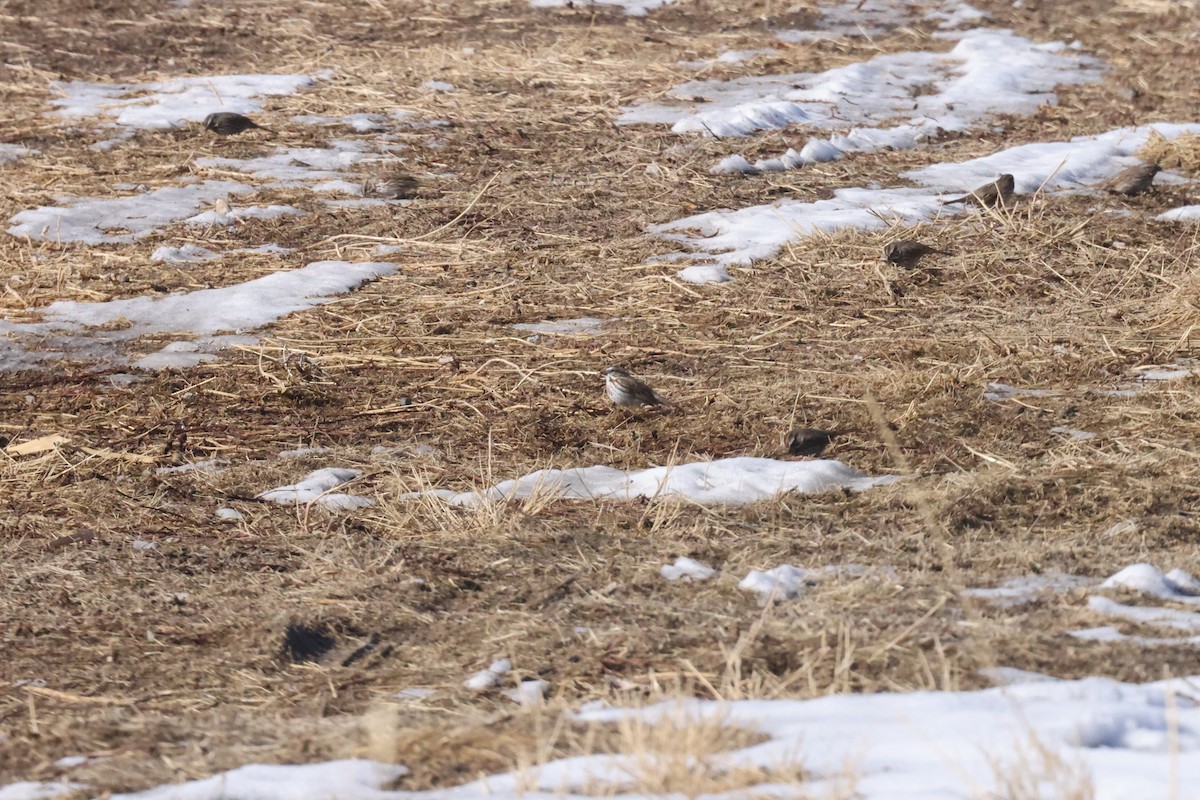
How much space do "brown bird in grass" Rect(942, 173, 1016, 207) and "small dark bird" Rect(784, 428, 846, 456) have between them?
9.05 feet

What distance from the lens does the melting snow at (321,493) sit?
406 centimetres

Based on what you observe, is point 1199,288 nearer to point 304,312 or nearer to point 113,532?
point 304,312

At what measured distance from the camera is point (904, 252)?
5977mm

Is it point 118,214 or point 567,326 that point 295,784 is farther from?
point 118,214

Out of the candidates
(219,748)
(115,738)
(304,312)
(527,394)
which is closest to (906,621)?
(219,748)

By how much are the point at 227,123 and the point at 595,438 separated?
4918 millimetres

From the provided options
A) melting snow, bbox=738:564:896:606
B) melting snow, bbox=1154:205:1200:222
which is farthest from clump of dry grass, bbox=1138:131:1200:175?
melting snow, bbox=738:564:896:606

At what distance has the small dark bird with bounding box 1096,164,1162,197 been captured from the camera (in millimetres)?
6973

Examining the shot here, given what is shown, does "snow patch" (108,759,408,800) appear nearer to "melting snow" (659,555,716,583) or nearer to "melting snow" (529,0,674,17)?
"melting snow" (659,555,716,583)

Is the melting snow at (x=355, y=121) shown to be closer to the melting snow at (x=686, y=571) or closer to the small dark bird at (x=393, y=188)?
the small dark bird at (x=393, y=188)

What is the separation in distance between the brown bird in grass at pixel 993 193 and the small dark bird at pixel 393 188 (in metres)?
2.85

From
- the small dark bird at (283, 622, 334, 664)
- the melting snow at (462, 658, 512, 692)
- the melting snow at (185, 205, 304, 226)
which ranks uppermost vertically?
the melting snow at (462, 658, 512, 692)

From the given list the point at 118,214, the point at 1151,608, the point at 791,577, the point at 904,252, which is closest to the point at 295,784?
the point at 791,577

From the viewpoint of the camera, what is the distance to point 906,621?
293 cm
